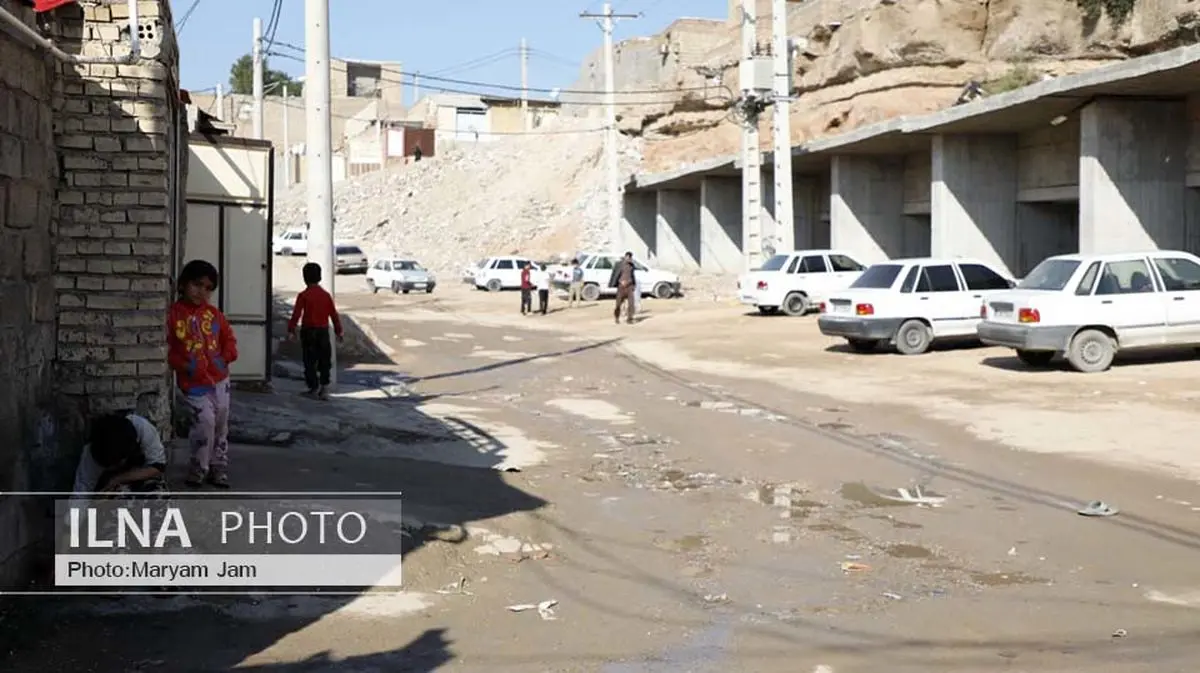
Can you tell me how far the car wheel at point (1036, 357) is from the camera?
19.3m

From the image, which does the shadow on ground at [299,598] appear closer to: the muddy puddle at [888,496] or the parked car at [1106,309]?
the muddy puddle at [888,496]

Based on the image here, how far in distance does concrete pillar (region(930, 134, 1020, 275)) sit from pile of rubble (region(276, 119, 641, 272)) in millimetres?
35176

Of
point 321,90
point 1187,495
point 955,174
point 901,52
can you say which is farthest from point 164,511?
point 901,52

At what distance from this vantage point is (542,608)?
273 inches

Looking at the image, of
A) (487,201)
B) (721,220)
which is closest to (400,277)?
(721,220)

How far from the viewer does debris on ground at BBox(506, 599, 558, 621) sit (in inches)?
269

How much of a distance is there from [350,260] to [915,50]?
27974mm

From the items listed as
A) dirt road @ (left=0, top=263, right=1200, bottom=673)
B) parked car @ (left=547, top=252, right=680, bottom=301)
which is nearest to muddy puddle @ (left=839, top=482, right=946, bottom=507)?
dirt road @ (left=0, top=263, right=1200, bottom=673)

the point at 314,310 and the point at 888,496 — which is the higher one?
the point at 314,310

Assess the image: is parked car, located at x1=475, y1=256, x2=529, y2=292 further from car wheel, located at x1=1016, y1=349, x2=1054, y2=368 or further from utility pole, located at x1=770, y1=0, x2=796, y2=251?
car wheel, located at x1=1016, y1=349, x2=1054, y2=368

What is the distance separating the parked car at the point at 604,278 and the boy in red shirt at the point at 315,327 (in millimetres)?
25787

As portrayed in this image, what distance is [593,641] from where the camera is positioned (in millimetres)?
6379

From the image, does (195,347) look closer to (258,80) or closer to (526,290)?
(526,290)

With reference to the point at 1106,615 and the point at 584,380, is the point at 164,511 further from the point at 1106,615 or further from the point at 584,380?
the point at 584,380
